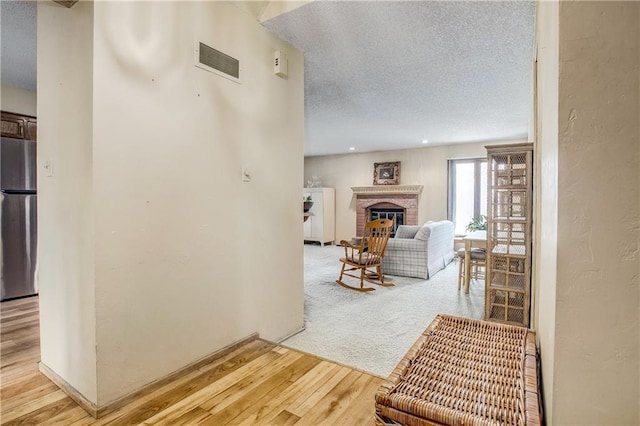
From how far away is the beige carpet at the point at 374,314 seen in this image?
2.42 meters

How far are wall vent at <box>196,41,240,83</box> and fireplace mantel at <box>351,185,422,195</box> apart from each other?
5822 mm

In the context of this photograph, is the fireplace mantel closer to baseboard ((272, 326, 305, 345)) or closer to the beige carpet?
the beige carpet

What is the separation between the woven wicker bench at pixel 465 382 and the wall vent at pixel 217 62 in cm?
185

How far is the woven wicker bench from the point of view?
2.78 ft

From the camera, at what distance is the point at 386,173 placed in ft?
25.9

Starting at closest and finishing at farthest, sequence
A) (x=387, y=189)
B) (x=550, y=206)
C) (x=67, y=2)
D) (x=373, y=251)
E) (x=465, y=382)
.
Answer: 1. (x=550, y=206)
2. (x=465, y=382)
3. (x=67, y=2)
4. (x=373, y=251)
5. (x=387, y=189)

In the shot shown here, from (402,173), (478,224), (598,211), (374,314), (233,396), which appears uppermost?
(402,173)

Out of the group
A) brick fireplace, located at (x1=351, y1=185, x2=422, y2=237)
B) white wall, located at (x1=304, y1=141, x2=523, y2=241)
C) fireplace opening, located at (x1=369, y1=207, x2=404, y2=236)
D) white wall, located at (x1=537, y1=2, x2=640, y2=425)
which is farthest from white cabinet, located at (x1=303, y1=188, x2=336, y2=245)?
white wall, located at (x1=537, y1=2, x2=640, y2=425)

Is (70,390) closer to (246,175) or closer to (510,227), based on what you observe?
(246,175)

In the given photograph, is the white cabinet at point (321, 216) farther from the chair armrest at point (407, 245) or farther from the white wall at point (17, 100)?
the white wall at point (17, 100)

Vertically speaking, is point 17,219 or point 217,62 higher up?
point 217,62

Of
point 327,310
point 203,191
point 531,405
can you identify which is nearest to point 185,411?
point 203,191

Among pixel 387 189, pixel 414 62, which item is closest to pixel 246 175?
pixel 414 62

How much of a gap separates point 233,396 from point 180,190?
1.10m
